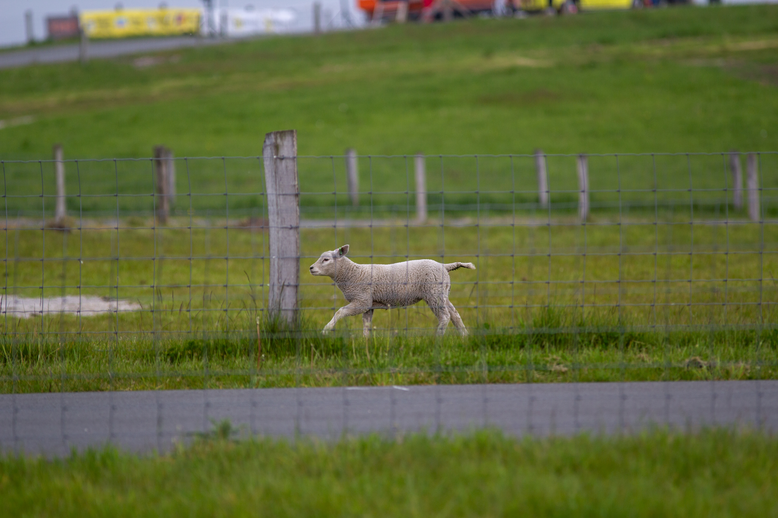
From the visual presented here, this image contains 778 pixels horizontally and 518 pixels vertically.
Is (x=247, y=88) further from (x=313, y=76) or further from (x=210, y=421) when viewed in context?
(x=210, y=421)

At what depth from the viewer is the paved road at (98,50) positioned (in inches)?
1999

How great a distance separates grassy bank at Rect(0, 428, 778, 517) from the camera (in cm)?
343

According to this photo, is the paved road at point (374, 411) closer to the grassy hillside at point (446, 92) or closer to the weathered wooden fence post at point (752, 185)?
the weathered wooden fence post at point (752, 185)

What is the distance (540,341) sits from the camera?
6.45 meters

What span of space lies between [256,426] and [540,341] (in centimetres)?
265

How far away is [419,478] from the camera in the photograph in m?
3.73

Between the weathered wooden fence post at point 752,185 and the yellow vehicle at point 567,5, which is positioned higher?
the yellow vehicle at point 567,5

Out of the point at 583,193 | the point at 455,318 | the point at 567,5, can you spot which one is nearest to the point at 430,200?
the point at 583,193

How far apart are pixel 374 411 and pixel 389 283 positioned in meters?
1.72

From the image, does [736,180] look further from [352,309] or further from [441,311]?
[352,309]

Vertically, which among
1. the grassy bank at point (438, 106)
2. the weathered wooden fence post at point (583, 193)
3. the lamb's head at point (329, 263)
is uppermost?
the grassy bank at point (438, 106)

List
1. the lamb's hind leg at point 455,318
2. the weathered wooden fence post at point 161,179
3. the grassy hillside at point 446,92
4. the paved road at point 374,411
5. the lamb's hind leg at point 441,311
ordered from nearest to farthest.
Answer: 1. the paved road at point 374,411
2. the lamb's hind leg at point 441,311
3. the lamb's hind leg at point 455,318
4. the weathered wooden fence post at point 161,179
5. the grassy hillside at point 446,92

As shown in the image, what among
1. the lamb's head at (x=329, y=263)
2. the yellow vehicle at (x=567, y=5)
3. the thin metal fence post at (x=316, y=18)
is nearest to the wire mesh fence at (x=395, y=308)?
the lamb's head at (x=329, y=263)

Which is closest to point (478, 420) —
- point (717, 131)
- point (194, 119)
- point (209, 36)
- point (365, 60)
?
point (717, 131)
